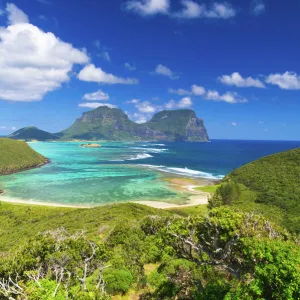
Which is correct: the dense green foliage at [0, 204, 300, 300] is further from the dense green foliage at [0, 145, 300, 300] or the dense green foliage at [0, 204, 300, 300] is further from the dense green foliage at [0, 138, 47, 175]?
the dense green foliage at [0, 138, 47, 175]

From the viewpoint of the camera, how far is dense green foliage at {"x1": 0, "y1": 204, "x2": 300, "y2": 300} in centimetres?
1152

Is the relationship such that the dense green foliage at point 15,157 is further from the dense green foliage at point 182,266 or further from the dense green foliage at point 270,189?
the dense green foliage at point 182,266

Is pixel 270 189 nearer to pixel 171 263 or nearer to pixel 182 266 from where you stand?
pixel 171 263

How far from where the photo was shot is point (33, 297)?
1229 centimetres

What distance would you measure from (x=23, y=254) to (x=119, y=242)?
43.0 ft

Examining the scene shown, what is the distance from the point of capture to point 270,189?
230 ft

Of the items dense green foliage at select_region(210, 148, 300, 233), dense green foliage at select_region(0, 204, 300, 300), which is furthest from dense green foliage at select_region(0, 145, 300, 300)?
dense green foliage at select_region(210, 148, 300, 233)

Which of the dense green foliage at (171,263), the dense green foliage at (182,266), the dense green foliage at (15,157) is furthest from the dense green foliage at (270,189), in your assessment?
the dense green foliage at (15,157)

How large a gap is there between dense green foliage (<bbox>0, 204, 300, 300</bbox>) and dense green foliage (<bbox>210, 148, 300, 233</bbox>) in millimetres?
30580

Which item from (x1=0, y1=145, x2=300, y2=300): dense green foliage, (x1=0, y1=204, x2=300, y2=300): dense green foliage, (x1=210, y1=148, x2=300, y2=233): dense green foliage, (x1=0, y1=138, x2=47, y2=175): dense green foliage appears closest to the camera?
(x1=0, y1=204, x2=300, y2=300): dense green foliage

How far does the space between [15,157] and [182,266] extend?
489 ft

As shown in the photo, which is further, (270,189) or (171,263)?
(270,189)

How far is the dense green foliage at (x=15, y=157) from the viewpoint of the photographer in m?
131

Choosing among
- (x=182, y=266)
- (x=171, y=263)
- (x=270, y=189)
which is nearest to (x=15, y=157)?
(x=270, y=189)
